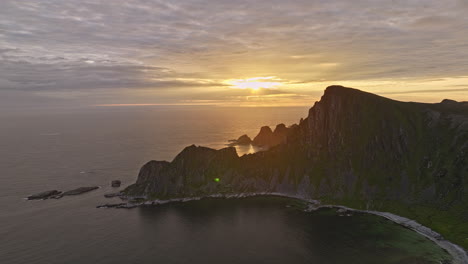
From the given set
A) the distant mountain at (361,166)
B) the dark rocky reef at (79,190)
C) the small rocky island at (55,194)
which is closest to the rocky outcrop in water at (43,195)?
the small rocky island at (55,194)

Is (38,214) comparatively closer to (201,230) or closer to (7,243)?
(7,243)

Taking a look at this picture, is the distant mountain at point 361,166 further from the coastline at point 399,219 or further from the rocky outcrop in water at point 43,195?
the rocky outcrop in water at point 43,195

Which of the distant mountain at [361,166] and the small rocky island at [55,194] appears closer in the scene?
the distant mountain at [361,166]

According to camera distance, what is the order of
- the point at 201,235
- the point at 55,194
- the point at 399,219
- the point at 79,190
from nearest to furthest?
1. the point at 201,235
2. the point at 399,219
3. the point at 55,194
4. the point at 79,190

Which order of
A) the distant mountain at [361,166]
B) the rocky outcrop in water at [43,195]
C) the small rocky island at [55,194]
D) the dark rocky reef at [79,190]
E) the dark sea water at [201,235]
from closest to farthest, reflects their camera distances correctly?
1. the dark sea water at [201,235]
2. the distant mountain at [361,166]
3. the rocky outcrop in water at [43,195]
4. the small rocky island at [55,194]
5. the dark rocky reef at [79,190]

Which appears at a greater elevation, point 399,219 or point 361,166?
point 361,166

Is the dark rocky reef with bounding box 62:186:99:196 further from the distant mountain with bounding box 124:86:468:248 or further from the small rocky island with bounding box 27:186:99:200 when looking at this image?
the distant mountain with bounding box 124:86:468:248

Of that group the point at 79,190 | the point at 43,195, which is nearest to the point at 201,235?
the point at 79,190

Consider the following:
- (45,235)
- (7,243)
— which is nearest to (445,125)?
(45,235)

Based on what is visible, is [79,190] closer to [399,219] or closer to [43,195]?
[43,195]
